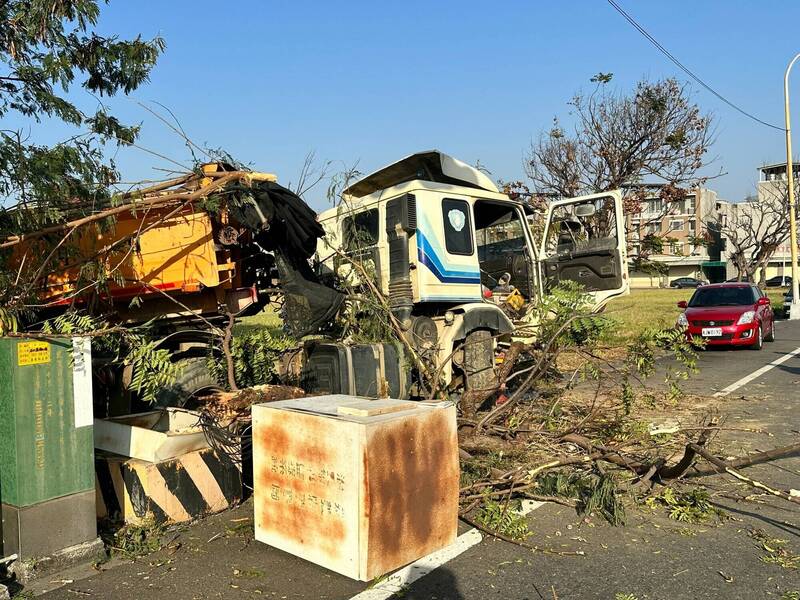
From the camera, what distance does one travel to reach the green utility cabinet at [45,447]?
399cm

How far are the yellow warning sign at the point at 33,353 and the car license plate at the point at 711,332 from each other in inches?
561

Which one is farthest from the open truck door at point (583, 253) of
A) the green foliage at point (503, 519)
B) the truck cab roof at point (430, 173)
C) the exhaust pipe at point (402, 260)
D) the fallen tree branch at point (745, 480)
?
the green foliage at point (503, 519)

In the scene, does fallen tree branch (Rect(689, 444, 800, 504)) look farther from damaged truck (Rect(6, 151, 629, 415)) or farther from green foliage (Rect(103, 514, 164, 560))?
green foliage (Rect(103, 514, 164, 560))

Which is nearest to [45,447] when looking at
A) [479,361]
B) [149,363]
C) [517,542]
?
[149,363]

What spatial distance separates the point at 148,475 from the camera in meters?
4.62

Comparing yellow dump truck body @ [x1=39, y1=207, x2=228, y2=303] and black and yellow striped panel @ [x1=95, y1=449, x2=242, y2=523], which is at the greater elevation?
yellow dump truck body @ [x1=39, y1=207, x2=228, y2=303]

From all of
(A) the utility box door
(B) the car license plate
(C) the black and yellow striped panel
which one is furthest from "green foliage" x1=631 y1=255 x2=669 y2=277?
(A) the utility box door

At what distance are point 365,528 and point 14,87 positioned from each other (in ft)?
22.2

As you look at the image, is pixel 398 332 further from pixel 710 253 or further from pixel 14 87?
pixel 710 253

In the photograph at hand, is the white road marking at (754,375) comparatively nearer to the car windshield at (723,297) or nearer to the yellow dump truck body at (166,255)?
the car windshield at (723,297)

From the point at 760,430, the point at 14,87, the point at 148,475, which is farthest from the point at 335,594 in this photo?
the point at 14,87

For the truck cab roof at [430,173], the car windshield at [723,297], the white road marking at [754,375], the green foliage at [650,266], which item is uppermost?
the truck cab roof at [430,173]

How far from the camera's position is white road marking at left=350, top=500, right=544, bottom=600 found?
3.68m

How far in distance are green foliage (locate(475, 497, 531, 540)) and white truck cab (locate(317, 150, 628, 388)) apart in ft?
6.27
